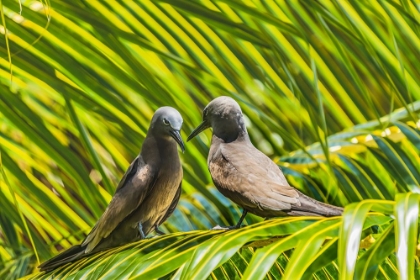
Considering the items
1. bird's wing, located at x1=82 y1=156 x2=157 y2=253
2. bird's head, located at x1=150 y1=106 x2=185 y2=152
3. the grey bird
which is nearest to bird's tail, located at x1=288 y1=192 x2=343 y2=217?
the grey bird

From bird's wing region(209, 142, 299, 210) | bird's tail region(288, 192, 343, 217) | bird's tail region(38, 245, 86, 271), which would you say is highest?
Result: bird's tail region(38, 245, 86, 271)

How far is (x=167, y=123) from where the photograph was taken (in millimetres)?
1529

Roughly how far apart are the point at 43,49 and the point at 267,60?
0.47m

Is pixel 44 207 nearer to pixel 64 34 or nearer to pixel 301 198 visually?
pixel 64 34

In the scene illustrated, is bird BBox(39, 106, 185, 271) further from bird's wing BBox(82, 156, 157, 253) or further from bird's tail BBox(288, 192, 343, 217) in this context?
bird's tail BBox(288, 192, 343, 217)

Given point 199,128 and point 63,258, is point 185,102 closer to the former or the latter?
point 199,128

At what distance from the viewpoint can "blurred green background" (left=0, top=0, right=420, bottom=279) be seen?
1427 mm

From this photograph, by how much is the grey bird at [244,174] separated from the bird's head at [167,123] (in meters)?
0.07

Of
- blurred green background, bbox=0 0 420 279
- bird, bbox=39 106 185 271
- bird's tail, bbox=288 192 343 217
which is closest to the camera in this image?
bird's tail, bbox=288 192 343 217

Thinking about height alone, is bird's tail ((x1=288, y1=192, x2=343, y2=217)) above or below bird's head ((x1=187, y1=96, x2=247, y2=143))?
below

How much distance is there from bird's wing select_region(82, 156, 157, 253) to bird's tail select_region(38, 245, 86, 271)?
5 centimetres

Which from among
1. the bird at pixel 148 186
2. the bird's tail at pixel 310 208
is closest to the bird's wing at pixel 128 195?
the bird at pixel 148 186

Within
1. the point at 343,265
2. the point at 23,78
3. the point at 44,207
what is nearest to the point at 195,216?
the point at 44,207

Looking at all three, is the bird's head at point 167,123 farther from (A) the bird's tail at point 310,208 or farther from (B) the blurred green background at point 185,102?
(A) the bird's tail at point 310,208
